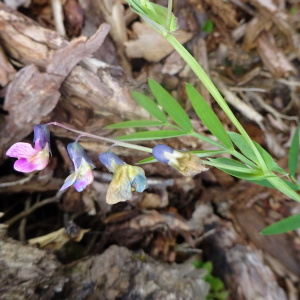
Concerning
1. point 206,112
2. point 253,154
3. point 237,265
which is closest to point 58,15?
point 206,112

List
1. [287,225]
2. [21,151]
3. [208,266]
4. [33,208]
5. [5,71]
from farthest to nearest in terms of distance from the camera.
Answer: [208,266] < [33,208] < [5,71] < [287,225] < [21,151]

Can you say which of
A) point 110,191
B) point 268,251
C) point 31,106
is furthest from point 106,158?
point 268,251

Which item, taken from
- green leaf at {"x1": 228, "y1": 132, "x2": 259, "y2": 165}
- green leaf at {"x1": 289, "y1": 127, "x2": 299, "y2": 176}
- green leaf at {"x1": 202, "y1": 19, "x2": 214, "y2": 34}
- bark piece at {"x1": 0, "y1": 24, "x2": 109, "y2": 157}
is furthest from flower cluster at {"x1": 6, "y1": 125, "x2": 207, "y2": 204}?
green leaf at {"x1": 202, "y1": 19, "x2": 214, "y2": 34}

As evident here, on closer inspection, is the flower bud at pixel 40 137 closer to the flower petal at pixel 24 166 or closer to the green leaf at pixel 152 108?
the flower petal at pixel 24 166

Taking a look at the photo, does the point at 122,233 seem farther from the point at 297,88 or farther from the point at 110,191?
the point at 297,88

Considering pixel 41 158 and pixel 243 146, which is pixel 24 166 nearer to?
pixel 41 158
